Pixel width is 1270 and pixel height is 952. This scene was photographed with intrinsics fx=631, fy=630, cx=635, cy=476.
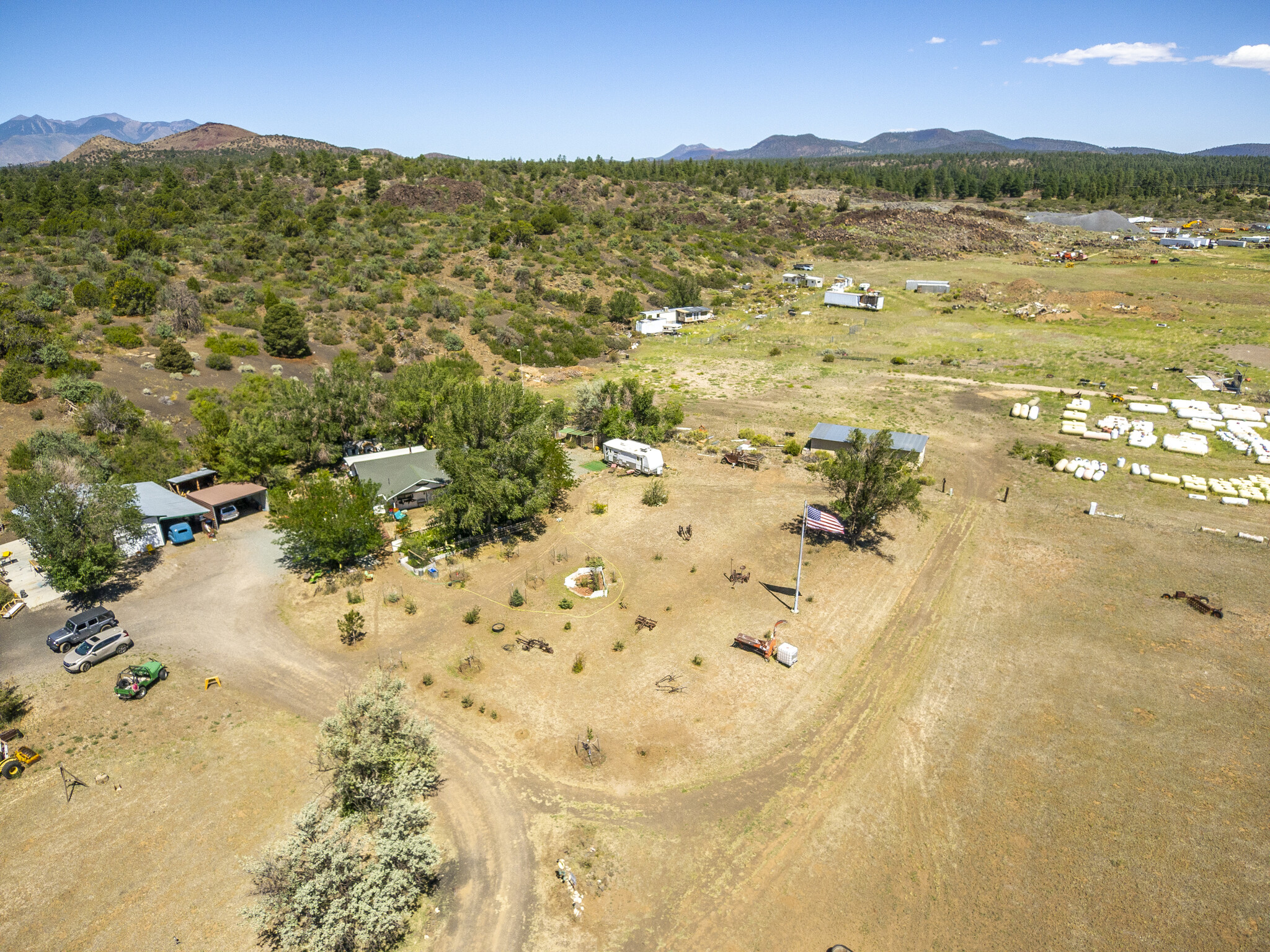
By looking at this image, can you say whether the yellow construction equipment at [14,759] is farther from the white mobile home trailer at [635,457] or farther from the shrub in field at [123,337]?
the shrub in field at [123,337]

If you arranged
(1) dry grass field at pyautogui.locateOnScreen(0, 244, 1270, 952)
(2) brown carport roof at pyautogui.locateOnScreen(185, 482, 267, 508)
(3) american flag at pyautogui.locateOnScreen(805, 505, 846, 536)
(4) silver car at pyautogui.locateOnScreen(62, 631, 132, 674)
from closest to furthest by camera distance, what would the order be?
1. (1) dry grass field at pyautogui.locateOnScreen(0, 244, 1270, 952)
2. (4) silver car at pyautogui.locateOnScreen(62, 631, 132, 674)
3. (3) american flag at pyautogui.locateOnScreen(805, 505, 846, 536)
4. (2) brown carport roof at pyautogui.locateOnScreen(185, 482, 267, 508)

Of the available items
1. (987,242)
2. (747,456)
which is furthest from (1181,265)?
(747,456)

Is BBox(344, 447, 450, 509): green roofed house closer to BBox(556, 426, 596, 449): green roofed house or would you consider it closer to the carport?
the carport

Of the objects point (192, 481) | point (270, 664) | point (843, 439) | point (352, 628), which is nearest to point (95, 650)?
point (270, 664)

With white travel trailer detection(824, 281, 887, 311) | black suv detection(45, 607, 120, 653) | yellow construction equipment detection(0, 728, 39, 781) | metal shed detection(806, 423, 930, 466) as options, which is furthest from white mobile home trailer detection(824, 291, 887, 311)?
yellow construction equipment detection(0, 728, 39, 781)

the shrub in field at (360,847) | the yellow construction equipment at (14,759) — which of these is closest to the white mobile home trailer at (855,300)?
the shrub in field at (360,847)
